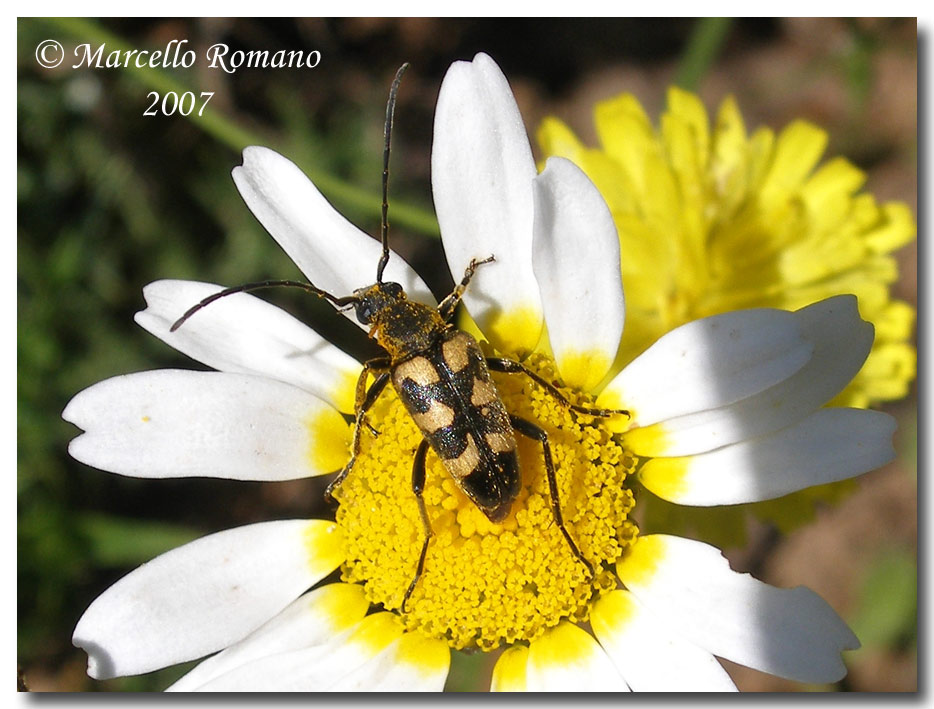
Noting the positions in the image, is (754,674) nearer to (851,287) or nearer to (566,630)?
(851,287)

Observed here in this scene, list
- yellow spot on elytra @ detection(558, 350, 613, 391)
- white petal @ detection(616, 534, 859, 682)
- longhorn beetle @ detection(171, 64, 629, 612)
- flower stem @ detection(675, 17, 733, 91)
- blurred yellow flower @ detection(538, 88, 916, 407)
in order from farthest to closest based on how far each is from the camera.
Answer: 1. flower stem @ detection(675, 17, 733, 91)
2. blurred yellow flower @ detection(538, 88, 916, 407)
3. yellow spot on elytra @ detection(558, 350, 613, 391)
4. longhorn beetle @ detection(171, 64, 629, 612)
5. white petal @ detection(616, 534, 859, 682)

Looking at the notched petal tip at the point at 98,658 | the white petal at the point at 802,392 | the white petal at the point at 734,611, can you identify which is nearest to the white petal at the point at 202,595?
the notched petal tip at the point at 98,658

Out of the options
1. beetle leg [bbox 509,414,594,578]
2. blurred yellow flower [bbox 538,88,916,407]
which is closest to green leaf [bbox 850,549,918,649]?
Answer: blurred yellow flower [bbox 538,88,916,407]

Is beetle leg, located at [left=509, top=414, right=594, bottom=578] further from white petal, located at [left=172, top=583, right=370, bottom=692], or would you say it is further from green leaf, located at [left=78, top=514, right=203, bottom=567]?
green leaf, located at [left=78, top=514, right=203, bottom=567]

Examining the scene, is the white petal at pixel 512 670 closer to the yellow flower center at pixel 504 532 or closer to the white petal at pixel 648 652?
the yellow flower center at pixel 504 532

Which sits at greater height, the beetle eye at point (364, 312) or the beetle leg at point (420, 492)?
the beetle eye at point (364, 312)
